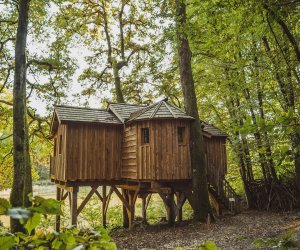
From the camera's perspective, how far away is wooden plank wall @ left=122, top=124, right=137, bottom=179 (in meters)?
13.5

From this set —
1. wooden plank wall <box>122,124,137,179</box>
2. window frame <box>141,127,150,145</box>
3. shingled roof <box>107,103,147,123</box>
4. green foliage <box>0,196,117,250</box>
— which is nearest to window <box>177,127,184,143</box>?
window frame <box>141,127,150,145</box>

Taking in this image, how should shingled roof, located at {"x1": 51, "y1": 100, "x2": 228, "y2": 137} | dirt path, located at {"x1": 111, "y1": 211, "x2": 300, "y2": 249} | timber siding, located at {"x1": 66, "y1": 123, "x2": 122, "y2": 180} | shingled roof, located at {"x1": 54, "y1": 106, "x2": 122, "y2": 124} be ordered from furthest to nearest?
shingled roof, located at {"x1": 54, "y1": 106, "x2": 122, "y2": 124}, timber siding, located at {"x1": 66, "y1": 123, "x2": 122, "y2": 180}, shingled roof, located at {"x1": 51, "y1": 100, "x2": 228, "y2": 137}, dirt path, located at {"x1": 111, "y1": 211, "x2": 300, "y2": 249}

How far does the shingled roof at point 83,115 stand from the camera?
1349 cm

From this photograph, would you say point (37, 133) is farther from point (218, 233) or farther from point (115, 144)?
point (218, 233)

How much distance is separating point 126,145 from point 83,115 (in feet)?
9.14

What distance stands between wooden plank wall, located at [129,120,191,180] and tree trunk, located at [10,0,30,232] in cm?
569

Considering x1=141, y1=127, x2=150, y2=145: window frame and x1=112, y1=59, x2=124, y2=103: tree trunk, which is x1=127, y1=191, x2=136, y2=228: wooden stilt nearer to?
x1=141, y1=127, x2=150, y2=145: window frame

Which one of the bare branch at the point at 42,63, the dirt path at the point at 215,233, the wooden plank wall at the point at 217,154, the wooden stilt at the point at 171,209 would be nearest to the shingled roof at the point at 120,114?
the wooden plank wall at the point at 217,154

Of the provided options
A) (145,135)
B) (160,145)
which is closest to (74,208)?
(145,135)

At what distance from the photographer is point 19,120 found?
8.85 m

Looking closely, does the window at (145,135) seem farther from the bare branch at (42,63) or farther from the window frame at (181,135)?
the bare branch at (42,63)

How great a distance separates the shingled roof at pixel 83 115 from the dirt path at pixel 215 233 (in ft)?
19.4

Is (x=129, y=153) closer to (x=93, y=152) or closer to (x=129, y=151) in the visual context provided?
(x=129, y=151)

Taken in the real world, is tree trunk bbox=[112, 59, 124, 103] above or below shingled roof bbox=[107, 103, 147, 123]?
above
